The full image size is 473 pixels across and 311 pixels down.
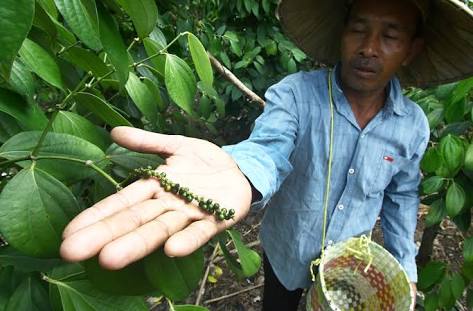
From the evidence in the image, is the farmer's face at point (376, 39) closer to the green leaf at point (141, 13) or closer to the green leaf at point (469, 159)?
the green leaf at point (469, 159)

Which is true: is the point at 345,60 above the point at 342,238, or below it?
above

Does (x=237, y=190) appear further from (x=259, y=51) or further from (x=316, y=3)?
(x=259, y=51)

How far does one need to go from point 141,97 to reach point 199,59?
11 centimetres

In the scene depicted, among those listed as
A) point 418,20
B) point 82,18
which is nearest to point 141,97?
point 82,18

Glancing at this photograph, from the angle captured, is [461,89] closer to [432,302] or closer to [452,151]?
[452,151]

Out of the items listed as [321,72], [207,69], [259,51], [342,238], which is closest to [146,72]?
[207,69]

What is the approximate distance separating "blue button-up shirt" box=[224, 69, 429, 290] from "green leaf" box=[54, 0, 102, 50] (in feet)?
1.28

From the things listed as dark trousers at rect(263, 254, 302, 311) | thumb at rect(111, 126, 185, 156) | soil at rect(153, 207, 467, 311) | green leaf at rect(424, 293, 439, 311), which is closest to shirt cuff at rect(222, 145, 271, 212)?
thumb at rect(111, 126, 185, 156)

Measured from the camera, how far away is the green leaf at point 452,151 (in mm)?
918

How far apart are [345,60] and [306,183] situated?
26 cm

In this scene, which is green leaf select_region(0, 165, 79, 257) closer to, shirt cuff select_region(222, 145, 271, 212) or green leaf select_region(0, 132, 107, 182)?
green leaf select_region(0, 132, 107, 182)

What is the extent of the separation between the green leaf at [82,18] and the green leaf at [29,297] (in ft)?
0.90

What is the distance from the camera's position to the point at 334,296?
3.08ft

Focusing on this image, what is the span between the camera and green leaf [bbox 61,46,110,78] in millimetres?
538
